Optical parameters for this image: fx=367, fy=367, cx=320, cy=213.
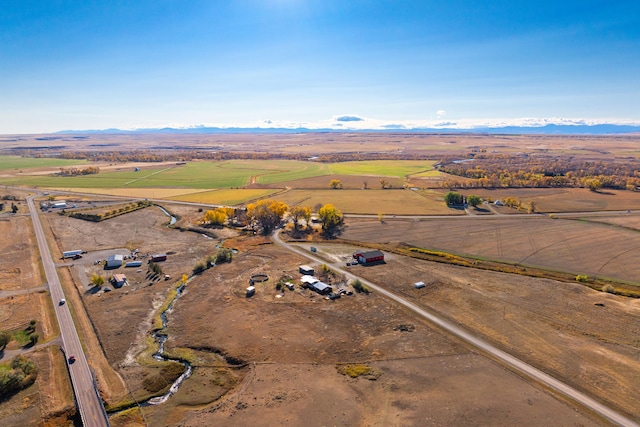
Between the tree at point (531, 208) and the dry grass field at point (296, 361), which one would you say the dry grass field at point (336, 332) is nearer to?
the dry grass field at point (296, 361)

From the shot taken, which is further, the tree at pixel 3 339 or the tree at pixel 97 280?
the tree at pixel 97 280

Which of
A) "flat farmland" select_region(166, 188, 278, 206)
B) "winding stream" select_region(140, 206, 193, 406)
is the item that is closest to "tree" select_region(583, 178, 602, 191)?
"flat farmland" select_region(166, 188, 278, 206)

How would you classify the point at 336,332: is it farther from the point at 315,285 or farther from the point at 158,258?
the point at 158,258

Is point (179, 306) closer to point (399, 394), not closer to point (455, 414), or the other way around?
point (399, 394)

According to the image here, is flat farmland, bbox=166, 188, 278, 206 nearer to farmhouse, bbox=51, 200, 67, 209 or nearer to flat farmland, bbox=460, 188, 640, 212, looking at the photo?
farmhouse, bbox=51, 200, 67, 209

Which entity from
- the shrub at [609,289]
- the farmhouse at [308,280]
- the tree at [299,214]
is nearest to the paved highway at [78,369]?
the farmhouse at [308,280]

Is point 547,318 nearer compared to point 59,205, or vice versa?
point 547,318

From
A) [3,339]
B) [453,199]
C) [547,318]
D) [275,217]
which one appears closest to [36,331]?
[3,339]
